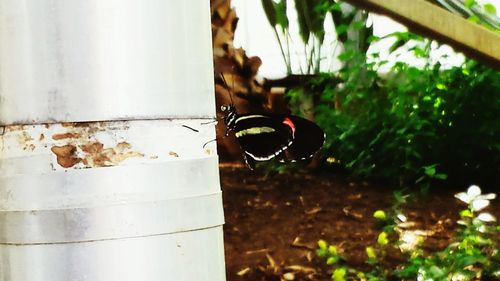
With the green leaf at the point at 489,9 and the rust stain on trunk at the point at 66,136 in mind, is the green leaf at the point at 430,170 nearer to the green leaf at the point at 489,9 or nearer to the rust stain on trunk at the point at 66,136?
the green leaf at the point at 489,9

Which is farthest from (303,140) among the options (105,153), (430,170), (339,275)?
(430,170)

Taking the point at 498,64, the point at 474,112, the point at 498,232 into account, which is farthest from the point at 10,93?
the point at 474,112

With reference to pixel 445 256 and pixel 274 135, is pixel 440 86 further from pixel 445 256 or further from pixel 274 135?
pixel 274 135

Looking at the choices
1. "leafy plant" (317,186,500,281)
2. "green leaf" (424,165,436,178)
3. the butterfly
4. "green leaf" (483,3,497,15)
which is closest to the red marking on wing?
the butterfly

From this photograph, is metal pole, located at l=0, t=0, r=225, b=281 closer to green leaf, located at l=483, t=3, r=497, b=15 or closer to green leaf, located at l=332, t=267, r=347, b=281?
green leaf, located at l=332, t=267, r=347, b=281

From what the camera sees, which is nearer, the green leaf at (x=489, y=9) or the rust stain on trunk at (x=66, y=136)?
the rust stain on trunk at (x=66, y=136)

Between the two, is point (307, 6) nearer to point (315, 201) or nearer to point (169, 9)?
point (315, 201)

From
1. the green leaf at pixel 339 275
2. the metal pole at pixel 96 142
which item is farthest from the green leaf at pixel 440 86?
the metal pole at pixel 96 142
